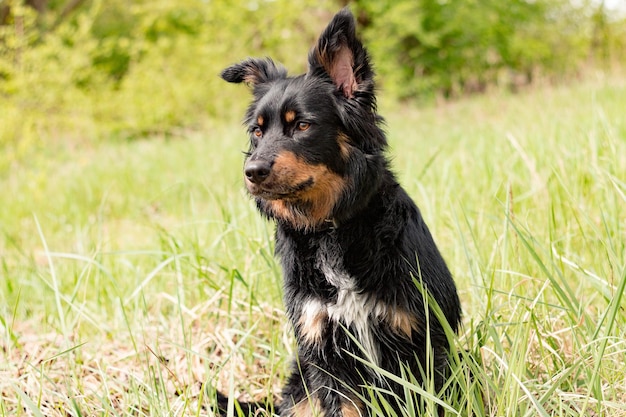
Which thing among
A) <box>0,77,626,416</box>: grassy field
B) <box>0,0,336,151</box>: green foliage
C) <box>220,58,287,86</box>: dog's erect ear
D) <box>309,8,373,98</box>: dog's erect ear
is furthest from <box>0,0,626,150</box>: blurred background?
<box>309,8,373,98</box>: dog's erect ear

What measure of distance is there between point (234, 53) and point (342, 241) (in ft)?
47.0

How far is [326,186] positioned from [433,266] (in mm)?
552

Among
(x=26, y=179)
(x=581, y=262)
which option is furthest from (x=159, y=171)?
(x=581, y=262)

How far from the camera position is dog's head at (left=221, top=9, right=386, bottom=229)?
2.49 metres

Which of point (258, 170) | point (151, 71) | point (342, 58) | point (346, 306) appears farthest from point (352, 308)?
point (151, 71)

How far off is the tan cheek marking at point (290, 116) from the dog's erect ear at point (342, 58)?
24 centimetres

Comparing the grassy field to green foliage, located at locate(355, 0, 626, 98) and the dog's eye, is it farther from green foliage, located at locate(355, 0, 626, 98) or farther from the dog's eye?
green foliage, located at locate(355, 0, 626, 98)

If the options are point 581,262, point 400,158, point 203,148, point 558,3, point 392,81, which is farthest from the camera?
point 558,3

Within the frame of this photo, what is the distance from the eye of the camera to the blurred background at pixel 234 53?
1100cm

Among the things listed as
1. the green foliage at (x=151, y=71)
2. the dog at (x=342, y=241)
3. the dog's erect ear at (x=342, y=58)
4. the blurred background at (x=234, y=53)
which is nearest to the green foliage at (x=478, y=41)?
the blurred background at (x=234, y=53)

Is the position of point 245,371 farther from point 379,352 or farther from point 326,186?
point 326,186

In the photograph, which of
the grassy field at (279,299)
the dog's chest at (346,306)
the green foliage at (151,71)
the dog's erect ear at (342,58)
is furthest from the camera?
the green foliage at (151,71)

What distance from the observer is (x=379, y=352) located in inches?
97.3

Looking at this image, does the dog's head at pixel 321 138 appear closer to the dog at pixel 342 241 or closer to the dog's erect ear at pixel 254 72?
the dog at pixel 342 241
